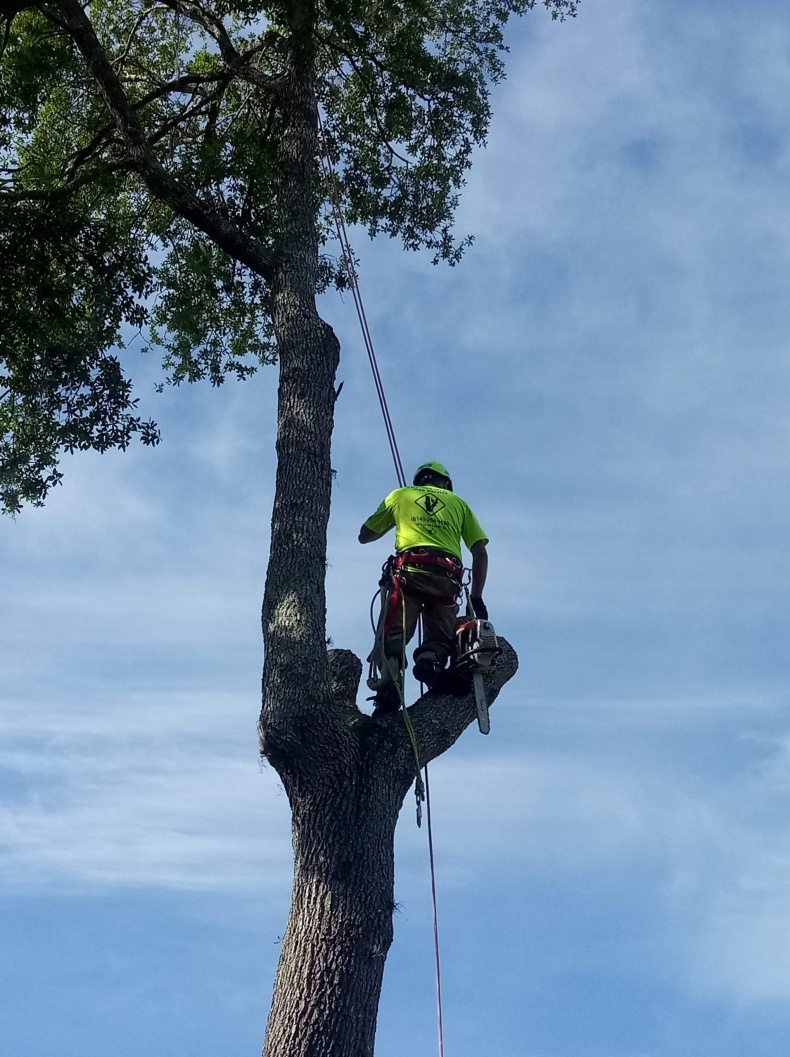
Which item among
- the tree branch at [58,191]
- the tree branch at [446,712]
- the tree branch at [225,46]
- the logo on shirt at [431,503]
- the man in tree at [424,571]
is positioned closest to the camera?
the tree branch at [446,712]

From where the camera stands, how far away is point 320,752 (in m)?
5.04

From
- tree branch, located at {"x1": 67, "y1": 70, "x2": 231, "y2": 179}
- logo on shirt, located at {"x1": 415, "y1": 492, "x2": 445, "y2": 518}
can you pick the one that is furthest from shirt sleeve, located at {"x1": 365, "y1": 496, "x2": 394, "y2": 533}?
tree branch, located at {"x1": 67, "y1": 70, "x2": 231, "y2": 179}

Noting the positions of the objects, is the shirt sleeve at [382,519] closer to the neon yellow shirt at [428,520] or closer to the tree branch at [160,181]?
the neon yellow shirt at [428,520]

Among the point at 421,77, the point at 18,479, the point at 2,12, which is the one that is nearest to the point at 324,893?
the point at 18,479

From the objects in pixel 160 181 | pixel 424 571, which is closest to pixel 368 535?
pixel 424 571

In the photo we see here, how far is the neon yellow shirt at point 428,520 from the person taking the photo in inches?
257

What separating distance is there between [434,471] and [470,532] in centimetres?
48

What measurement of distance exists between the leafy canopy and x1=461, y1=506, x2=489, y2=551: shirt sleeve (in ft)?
7.60

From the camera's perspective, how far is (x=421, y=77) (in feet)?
32.3

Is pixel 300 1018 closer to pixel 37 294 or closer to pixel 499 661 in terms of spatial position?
pixel 499 661

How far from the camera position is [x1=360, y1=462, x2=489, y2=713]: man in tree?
19.5 ft

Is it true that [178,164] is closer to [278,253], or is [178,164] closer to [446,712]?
[278,253]

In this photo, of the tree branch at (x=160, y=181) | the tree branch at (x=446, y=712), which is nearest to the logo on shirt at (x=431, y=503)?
the tree branch at (x=446, y=712)

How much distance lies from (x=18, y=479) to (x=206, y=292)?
275cm
